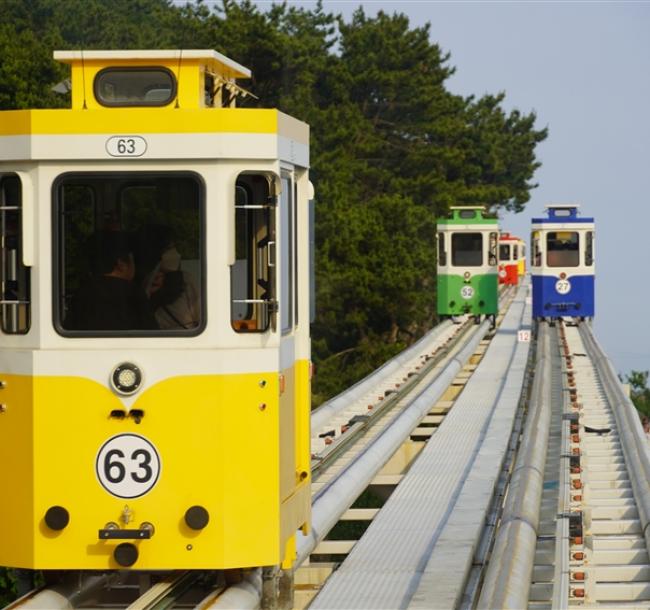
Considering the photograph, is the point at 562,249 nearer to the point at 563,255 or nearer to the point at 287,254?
the point at 563,255

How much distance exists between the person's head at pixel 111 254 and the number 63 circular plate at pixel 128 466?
2.71 feet

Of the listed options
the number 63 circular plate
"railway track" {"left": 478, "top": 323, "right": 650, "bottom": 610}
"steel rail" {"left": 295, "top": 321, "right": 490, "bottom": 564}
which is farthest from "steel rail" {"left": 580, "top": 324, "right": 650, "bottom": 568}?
the number 63 circular plate

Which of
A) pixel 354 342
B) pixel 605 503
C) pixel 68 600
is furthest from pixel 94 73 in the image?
pixel 354 342

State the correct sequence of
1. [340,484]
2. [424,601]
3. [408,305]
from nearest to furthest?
[424,601]
[340,484]
[408,305]

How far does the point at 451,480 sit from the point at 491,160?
67.6 meters

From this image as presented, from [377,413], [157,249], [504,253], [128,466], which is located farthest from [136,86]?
[504,253]

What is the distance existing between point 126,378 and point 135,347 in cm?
17

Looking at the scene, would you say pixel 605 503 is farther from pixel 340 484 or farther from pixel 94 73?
pixel 94 73

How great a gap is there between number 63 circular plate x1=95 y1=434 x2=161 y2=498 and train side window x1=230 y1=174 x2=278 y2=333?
771 millimetres

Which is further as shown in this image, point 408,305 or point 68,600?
point 408,305

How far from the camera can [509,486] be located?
15.2m

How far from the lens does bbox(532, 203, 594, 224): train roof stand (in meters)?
37.6

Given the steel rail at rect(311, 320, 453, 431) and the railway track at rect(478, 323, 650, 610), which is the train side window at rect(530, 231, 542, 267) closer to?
the steel rail at rect(311, 320, 453, 431)

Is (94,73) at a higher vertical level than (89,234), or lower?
higher
